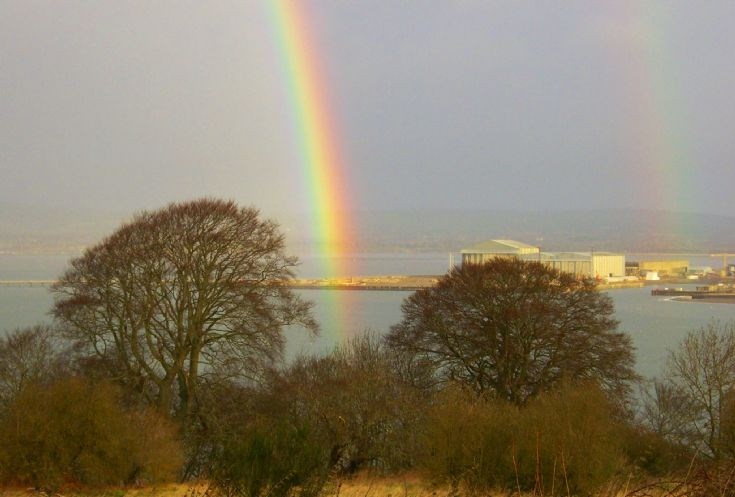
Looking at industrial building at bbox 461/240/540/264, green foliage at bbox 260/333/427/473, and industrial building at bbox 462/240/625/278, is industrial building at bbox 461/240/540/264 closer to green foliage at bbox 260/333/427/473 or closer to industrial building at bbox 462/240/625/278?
industrial building at bbox 462/240/625/278

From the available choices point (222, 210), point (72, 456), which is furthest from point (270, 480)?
point (222, 210)

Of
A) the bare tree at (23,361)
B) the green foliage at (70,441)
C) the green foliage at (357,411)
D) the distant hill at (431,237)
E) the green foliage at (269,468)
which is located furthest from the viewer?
the distant hill at (431,237)

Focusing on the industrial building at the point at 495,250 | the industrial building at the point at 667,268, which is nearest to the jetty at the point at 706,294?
the industrial building at the point at 495,250

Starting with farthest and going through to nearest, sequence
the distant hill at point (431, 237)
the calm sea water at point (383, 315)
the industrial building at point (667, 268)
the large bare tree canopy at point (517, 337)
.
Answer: the distant hill at point (431, 237) < the industrial building at point (667, 268) < the calm sea water at point (383, 315) < the large bare tree canopy at point (517, 337)

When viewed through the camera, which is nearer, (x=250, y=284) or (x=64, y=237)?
(x=250, y=284)

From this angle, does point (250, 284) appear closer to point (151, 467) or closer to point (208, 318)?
point (208, 318)

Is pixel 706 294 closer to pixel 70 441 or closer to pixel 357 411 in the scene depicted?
pixel 357 411

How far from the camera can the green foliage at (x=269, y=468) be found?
4.48m

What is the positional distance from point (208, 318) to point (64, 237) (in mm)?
132954

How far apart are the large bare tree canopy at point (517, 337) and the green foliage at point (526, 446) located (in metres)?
6.00

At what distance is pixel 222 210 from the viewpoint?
1512 centimetres

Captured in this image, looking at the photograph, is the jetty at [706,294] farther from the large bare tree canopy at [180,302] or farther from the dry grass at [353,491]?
the dry grass at [353,491]

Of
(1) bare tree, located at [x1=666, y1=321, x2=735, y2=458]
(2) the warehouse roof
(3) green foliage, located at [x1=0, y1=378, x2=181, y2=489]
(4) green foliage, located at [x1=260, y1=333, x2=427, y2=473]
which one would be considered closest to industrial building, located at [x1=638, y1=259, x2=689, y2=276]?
(2) the warehouse roof

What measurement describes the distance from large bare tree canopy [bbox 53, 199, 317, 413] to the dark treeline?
0.12 feet
